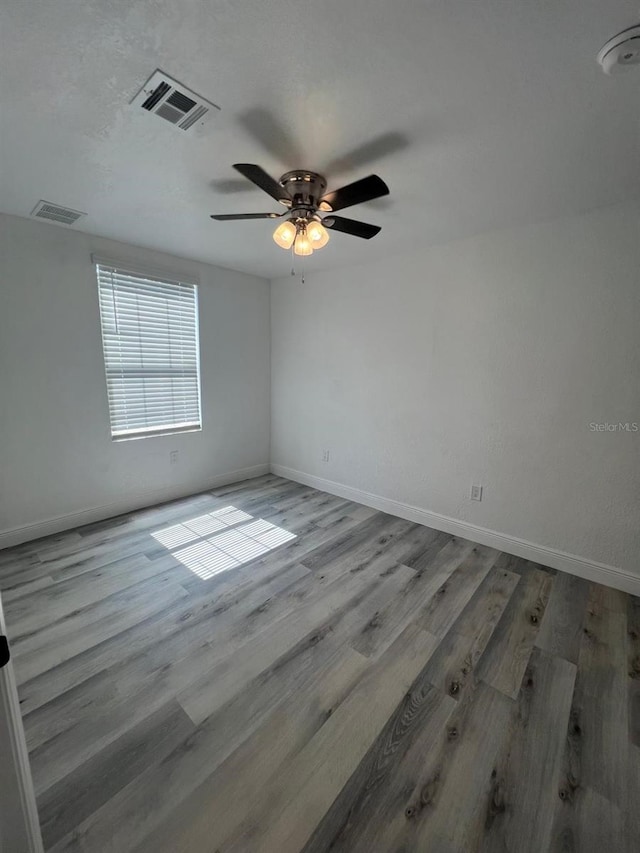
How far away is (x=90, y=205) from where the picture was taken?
7.20 ft

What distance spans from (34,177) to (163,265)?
1311 mm

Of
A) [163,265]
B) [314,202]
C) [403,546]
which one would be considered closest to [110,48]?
[314,202]

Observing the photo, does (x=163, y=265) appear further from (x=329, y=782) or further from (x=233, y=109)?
(x=329, y=782)

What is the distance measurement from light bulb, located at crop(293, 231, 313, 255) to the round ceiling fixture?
1.21 m

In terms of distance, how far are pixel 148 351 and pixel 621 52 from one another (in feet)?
11.0

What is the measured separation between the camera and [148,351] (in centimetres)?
318

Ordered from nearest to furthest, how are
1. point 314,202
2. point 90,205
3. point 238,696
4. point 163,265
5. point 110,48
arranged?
point 110,48, point 238,696, point 314,202, point 90,205, point 163,265

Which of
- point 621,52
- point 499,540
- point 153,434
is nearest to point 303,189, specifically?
point 621,52

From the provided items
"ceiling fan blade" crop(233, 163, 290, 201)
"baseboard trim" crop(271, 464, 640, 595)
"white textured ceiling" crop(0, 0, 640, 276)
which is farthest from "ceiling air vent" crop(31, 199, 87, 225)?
"baseboard trim" crop(271, 464, 640, 595)

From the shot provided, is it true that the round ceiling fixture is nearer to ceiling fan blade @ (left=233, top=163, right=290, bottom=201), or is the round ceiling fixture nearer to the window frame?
ceiling fan blade @ (left=233, top=163, right=290, bottom=201)

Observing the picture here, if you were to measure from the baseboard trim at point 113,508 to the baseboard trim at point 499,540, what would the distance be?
1050 millimetres

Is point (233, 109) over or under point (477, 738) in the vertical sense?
over

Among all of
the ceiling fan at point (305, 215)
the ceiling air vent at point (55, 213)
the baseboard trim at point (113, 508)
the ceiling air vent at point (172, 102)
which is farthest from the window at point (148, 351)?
the ceiling air vent at point (172, 102)

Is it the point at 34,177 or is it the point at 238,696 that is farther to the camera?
the point at 34,177
